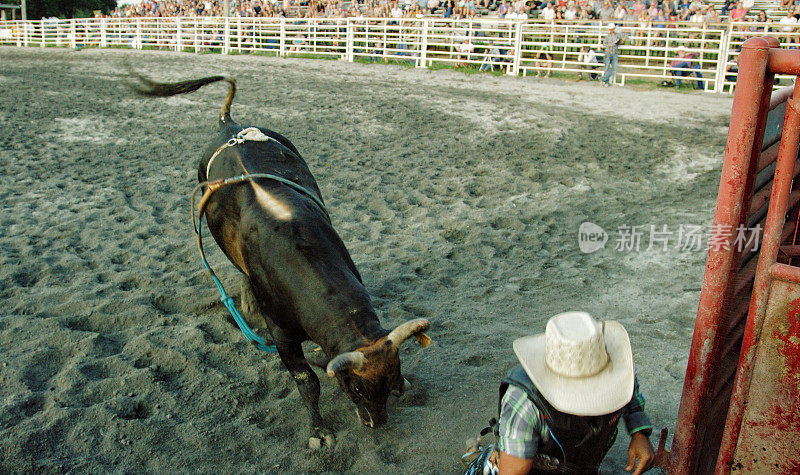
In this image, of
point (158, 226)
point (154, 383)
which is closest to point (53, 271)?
point (158, 226)

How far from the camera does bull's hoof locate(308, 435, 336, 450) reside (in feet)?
9.98

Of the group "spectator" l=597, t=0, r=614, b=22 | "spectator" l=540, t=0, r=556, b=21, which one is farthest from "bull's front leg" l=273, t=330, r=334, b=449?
"spectator" l=597, t=0, r=614, b=22

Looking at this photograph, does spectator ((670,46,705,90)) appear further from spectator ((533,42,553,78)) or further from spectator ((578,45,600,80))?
spectator ((533,42,553,78))

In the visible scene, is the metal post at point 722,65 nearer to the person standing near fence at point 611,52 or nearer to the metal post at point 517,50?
the person standing near fence at point 611,52

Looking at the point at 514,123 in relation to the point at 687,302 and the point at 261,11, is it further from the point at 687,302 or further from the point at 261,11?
the point at 261,11

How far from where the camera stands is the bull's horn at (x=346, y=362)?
260 centimetres

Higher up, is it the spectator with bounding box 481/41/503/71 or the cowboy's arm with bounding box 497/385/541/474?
the spectator with bounding box 481/41/503/71

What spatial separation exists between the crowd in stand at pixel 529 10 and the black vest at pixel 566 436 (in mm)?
13955

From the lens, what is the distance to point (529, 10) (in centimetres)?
2064

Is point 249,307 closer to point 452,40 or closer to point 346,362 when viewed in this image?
point 346,362

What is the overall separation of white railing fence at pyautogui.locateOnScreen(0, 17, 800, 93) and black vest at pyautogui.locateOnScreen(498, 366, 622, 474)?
12232mm

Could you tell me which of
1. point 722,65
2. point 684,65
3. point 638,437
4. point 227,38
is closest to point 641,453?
point 638,437

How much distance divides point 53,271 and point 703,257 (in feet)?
17.7

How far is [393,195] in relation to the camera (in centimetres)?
692
